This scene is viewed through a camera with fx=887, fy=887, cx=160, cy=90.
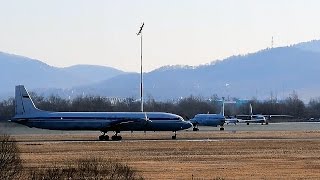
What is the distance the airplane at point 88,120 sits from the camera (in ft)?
292

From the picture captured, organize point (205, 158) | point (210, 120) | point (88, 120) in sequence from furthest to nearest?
point (210, 120), point (88, 120), point (205, 158)

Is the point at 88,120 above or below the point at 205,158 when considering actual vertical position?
above

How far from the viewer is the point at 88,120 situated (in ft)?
296

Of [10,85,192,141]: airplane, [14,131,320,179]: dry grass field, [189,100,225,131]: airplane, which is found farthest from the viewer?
[189,100,225,131]: airplane

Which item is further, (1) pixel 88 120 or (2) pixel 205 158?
(1) pixel 88 120

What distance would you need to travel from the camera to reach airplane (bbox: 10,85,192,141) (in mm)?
89000

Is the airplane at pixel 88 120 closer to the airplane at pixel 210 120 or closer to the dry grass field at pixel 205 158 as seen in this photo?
the dry grass field at pixel 205 158

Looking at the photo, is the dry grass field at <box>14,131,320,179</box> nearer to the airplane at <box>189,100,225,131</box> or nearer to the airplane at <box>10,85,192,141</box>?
the airplane at <box>10,85,192,141</box>

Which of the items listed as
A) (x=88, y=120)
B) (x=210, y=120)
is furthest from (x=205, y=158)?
(x=210, y=120)

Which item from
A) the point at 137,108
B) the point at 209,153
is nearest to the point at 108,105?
the point at 137,108

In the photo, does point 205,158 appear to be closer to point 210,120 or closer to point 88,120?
point 88,120

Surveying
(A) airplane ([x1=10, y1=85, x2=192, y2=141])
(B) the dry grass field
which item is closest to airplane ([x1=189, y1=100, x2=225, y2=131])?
(A) airplane ([x1=10, y1=85, x2=192, y2=141])

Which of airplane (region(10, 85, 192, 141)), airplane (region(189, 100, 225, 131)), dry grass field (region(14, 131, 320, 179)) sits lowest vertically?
dry grass field (region(14, 131, 320, 179))

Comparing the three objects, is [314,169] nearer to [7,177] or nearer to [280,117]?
[7,177]
